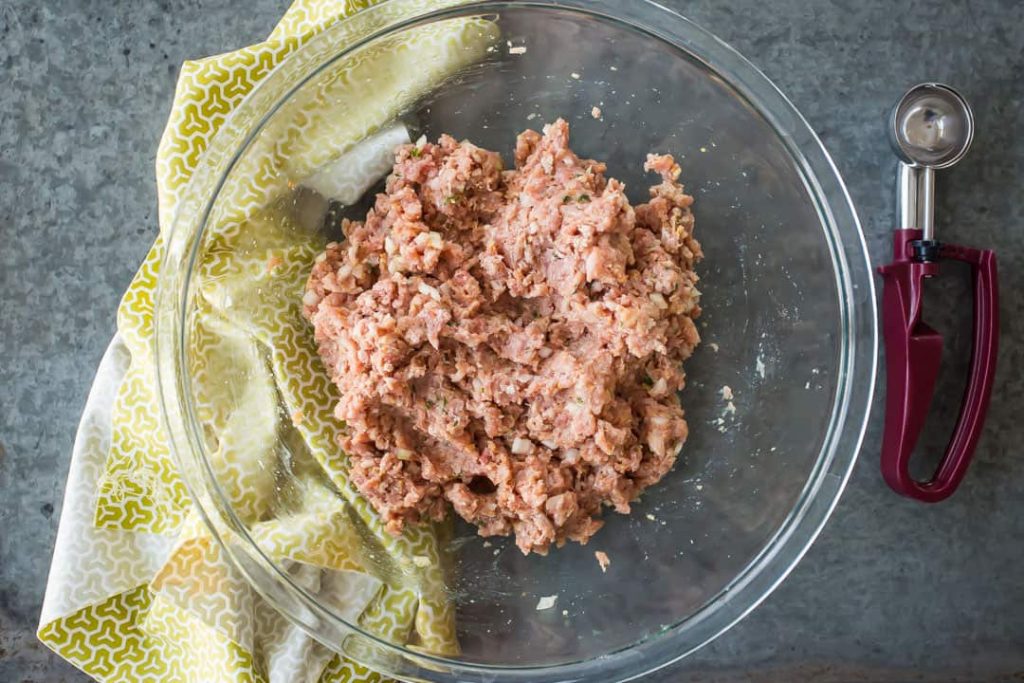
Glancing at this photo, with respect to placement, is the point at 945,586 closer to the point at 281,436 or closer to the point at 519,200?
the point at 519,200

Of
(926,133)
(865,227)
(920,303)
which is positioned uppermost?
(926,133)

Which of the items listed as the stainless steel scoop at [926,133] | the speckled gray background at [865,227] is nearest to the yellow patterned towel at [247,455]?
the speckled gray background at [865,227]

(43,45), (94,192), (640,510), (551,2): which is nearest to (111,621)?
(94,192)

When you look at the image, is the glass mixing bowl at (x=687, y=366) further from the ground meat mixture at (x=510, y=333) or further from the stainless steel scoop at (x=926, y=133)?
the stainless steel scoop at (x=926, y=133)

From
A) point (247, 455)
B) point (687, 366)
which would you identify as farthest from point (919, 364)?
point (247, 455)

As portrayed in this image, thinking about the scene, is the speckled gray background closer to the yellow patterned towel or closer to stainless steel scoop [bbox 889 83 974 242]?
stainless steel scoop [bbox 889 83 974 242]

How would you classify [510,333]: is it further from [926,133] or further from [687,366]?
[926,133]

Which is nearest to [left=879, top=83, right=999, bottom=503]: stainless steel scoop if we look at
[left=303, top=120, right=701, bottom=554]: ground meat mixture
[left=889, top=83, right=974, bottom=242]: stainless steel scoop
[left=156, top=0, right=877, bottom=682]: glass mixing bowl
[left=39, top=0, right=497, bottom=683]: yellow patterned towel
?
[left=889, top=83, right=974, bottom=242]: stainless steel scoop
